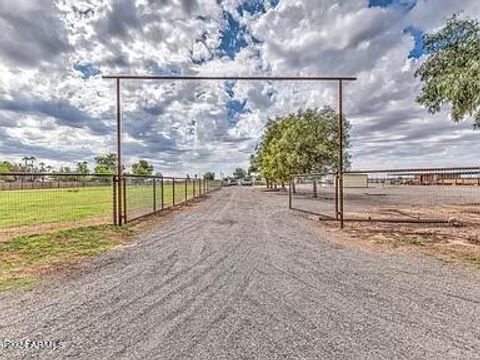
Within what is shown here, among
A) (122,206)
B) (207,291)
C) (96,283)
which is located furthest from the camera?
(122,206)

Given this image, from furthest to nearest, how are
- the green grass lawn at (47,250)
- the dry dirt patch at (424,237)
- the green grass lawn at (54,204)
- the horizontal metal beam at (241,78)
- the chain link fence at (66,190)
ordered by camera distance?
the green grass lawn at (54,204), the horizontal metal beam at (241,78), the chain link fence at (66,190), the dry dirt patch at (424,237), the green grass lawn at (47,250)

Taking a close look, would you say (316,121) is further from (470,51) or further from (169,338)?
(169,338)

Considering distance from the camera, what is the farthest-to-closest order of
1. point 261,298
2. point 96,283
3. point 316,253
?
point 316,253 < point 96,283 < point 261,298

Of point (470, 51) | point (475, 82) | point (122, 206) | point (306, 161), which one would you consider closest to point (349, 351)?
point (475, 82)

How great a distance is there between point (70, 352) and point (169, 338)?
0.81 meters

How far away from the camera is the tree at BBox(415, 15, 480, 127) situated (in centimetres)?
919

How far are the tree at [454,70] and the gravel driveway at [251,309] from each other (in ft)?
18.2

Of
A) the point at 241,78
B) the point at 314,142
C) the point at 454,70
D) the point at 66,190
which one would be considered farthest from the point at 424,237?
the point at 314,142

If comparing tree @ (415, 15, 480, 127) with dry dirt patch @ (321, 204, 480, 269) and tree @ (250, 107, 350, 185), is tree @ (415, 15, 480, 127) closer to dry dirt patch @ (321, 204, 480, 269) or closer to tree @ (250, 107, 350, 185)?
dry dirt patch @ (321, 204, 480, 269)

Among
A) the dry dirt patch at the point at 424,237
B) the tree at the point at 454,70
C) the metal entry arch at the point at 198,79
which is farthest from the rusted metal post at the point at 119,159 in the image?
the tree at the point at 454,70

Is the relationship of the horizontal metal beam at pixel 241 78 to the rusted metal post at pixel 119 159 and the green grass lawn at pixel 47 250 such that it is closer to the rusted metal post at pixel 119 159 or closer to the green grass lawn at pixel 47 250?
the rusted metal post at pixel 119 159

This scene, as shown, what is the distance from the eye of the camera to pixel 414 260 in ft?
20.7

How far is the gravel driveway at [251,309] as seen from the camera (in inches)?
114

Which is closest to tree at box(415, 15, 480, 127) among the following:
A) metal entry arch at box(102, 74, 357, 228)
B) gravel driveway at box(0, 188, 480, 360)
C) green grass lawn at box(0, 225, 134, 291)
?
metal entry arch at box(102, 74, 357, 228)
